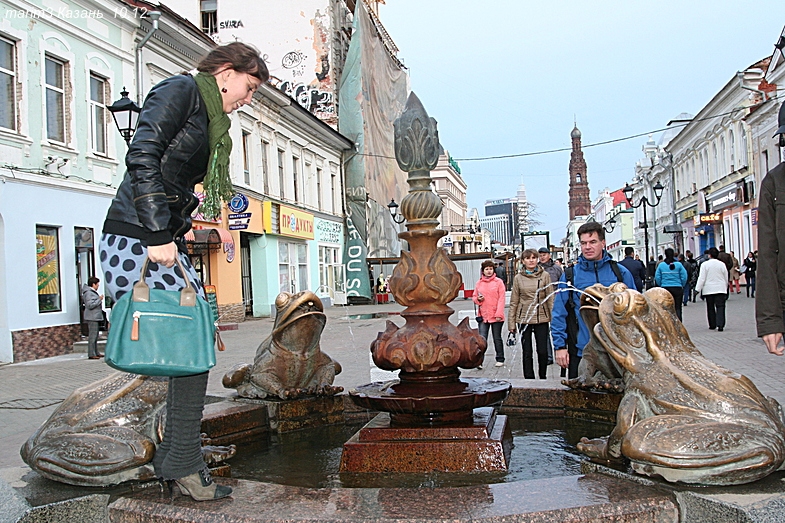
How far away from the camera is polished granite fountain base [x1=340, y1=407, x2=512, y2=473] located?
409 centimetres

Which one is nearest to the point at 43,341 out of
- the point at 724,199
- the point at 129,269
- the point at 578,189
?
the point at 129,269

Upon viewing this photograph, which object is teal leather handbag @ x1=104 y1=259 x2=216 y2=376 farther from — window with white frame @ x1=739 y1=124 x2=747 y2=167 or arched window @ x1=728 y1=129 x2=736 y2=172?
arched window @ x1=728 y1=129 x2=736 y2=172

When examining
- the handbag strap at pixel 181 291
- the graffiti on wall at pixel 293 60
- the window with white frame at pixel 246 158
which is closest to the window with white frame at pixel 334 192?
the graffiti on wall at pixel 293 60

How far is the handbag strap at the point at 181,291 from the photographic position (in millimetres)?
2797

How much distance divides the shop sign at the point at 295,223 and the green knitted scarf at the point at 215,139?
1073 inches

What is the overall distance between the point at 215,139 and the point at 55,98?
15.4 meters

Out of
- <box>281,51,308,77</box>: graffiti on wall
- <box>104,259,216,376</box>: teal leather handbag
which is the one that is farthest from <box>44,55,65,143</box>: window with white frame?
<box>281,51,308,77</box>: graffiti on wall

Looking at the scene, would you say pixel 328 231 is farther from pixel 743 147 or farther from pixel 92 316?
pixel 92 316

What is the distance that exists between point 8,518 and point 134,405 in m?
0.73

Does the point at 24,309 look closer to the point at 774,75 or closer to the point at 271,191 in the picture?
the point at 271,191

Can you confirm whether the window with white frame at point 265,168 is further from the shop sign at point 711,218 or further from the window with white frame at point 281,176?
the shop sign at point 711,218

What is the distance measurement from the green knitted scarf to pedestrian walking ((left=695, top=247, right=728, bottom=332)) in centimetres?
1442

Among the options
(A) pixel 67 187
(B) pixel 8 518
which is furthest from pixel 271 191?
(B) pixel 8 518

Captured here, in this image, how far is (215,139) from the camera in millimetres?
3088
